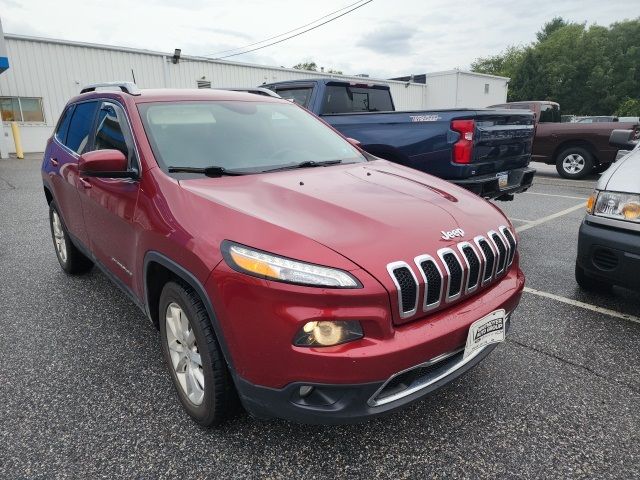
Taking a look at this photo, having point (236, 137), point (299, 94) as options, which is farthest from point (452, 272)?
point (299, 94)

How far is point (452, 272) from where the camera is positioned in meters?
1.91

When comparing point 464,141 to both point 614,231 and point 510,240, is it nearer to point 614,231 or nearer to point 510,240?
point 614,231

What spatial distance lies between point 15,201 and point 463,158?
7878 millimetres

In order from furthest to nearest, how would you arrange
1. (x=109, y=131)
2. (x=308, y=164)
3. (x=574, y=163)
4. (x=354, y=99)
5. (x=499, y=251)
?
(x=574, y=163) < (x=354, y=99) < (x=109, y=131) < (x=308, y=164) < (x=499, y=251)

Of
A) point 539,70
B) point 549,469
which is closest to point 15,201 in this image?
point 549,469

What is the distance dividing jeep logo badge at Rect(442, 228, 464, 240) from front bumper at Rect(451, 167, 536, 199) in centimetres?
270

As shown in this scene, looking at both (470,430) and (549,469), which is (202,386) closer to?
(470,430)

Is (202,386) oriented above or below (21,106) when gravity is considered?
below

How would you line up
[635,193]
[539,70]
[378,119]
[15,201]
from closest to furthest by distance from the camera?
[635,193]
[378,119]
[15,201]
[539,70]

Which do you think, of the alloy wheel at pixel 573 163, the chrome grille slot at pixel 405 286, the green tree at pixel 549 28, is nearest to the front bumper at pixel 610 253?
the chrome grille slot at pixel 405 286

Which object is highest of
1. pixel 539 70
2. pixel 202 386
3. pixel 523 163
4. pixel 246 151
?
pixel 539 70

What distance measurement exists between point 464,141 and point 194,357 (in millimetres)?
3520

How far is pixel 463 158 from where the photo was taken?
4.56 m

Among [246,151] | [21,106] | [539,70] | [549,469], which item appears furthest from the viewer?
[539,70]
